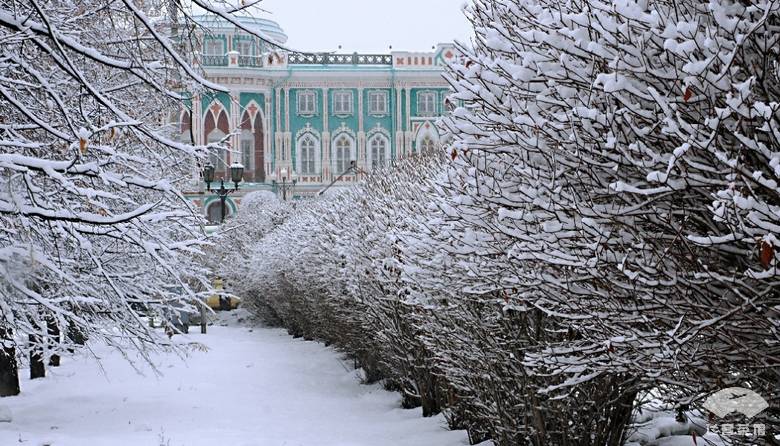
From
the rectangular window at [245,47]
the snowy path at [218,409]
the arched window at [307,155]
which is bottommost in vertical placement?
the snowy path at [218,409]

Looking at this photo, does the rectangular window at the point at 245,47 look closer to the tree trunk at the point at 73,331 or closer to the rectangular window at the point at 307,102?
the rectangular window at the point at 307,102

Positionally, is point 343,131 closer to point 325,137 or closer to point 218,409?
point 325,137

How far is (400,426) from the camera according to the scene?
37.7ft

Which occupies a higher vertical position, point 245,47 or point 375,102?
point 245,47

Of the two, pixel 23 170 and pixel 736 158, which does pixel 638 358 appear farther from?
pixel 23 170

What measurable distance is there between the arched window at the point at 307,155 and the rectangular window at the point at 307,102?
1478 mm

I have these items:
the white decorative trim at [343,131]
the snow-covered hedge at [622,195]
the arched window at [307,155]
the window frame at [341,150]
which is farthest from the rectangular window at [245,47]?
the snow-covered hedge at [622,195]

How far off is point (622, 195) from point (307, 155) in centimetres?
5479

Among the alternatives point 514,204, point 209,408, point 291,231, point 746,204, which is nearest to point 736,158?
point 746,204

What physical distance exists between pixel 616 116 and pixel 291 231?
2002 cm

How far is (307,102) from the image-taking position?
58.8m

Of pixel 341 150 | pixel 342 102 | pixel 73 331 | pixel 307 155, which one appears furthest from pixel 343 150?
pixel 73 331

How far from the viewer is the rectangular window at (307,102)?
58.6 m

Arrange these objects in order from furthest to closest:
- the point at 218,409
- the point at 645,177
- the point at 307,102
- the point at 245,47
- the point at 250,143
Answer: the point at 250,143, the point at 307,102, the point at 245,47, the point at 218,409, the point at 645,177
